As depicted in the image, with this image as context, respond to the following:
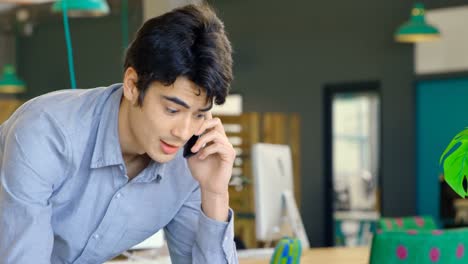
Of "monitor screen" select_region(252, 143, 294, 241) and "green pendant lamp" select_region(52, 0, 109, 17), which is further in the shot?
"green pendant lamp" select_region(52, 0, 109, 17)

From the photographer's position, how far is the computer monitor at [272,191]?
3.33m

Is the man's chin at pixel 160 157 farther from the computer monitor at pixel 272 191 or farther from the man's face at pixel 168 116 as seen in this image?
the computer monitor at pixel 272 191

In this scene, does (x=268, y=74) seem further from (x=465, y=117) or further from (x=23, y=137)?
(x=23, y=137)

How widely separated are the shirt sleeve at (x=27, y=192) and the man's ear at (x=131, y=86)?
15 cm

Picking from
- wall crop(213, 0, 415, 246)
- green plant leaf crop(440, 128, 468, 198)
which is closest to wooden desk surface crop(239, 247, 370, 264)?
green plant leaf crop(440, 128, 468, 198)

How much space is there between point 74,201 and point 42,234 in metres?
0.13

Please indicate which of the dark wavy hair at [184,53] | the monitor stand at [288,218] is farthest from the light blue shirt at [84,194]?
the monitor stand at [288,218]

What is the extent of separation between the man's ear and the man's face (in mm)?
21

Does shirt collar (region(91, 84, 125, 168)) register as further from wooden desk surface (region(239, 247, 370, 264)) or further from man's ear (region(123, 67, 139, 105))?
wooden desk surface (region(239, 247, 370, 264))

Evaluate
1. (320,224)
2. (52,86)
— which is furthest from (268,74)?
(52,86)

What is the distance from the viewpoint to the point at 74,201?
157cm

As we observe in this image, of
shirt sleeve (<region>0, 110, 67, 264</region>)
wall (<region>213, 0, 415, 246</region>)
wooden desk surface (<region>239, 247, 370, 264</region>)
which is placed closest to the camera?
shirt sleeve (<region>0, 110, 67, 264</region>)

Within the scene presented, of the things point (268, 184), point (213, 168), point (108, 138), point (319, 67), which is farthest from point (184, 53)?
point (319, 67)

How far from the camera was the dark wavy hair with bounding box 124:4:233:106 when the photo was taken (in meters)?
1.44
